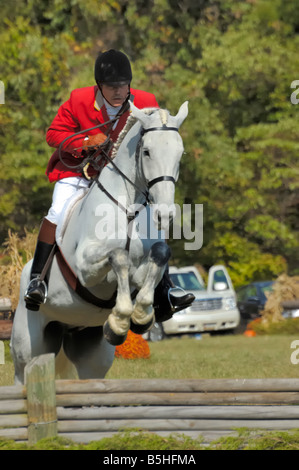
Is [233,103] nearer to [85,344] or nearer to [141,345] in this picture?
[141,345]

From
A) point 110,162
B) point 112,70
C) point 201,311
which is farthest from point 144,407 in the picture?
point 201,311

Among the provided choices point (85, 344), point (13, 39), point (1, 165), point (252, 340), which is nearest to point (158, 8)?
point (13, 39)

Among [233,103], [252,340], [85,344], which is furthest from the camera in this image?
[233,103]

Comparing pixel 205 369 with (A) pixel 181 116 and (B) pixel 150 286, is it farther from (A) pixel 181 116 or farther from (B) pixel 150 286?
(A) pixel 181 116

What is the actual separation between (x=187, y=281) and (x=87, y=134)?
15.2 meters

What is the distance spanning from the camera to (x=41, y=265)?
7223mm

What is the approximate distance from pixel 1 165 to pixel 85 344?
17188 millimetres

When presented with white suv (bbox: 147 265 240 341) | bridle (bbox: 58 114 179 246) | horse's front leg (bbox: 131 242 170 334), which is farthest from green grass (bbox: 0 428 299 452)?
white suv (bbox: 147 265 240 341)

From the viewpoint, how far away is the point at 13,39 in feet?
84.4

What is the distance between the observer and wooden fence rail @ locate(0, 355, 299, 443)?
647 cm

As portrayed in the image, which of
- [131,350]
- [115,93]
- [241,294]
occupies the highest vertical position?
[115,93]

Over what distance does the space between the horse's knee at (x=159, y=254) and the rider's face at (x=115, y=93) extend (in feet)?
4.55

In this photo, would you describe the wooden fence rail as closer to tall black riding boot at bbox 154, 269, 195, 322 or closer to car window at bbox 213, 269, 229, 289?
tall black riding boot at bbox 154, 269, 195, 322

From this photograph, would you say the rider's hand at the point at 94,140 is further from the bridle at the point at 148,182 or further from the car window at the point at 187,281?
the car window at the point at 187,281
